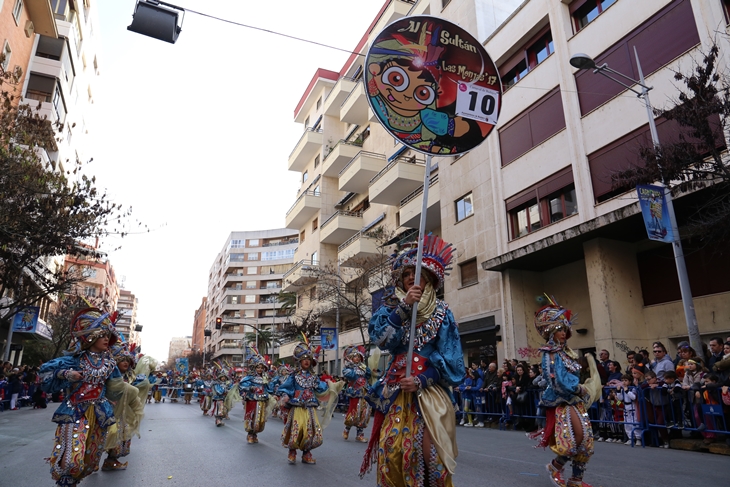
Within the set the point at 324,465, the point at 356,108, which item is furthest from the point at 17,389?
the point at 356,108

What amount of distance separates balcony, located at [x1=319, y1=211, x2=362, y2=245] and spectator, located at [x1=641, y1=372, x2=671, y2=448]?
2718cm

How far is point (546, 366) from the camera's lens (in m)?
6.44

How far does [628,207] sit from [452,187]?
10470 mm

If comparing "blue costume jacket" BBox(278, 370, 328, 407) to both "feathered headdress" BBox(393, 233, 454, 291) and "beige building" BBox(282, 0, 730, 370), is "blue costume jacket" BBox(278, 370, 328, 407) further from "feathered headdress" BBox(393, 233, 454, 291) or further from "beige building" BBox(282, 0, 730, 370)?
"beige building" BBox(282, 0, 730, 370)

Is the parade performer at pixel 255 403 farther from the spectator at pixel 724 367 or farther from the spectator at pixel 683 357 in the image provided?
the spectator at pixel 724 367

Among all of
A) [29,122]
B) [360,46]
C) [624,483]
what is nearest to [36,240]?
[29,122]

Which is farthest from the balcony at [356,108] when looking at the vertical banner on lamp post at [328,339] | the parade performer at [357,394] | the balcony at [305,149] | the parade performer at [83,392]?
the parade performer at [83,392]

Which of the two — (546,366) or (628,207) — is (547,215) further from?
(546,366)

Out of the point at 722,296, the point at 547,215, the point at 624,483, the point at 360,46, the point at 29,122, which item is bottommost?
the point at 624,483

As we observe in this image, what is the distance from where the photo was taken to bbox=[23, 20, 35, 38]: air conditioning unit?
91.5 feet

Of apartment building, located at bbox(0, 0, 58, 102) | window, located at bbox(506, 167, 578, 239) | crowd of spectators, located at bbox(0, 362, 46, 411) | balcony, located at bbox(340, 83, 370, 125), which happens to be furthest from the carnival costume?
balcony, located at bbox(340, 83, 370, 125)

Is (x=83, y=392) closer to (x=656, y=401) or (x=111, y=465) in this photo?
(x=111, y=465)

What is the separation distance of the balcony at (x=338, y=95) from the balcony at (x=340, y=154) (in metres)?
4.23

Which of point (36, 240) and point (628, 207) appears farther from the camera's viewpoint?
point (36, 240)
